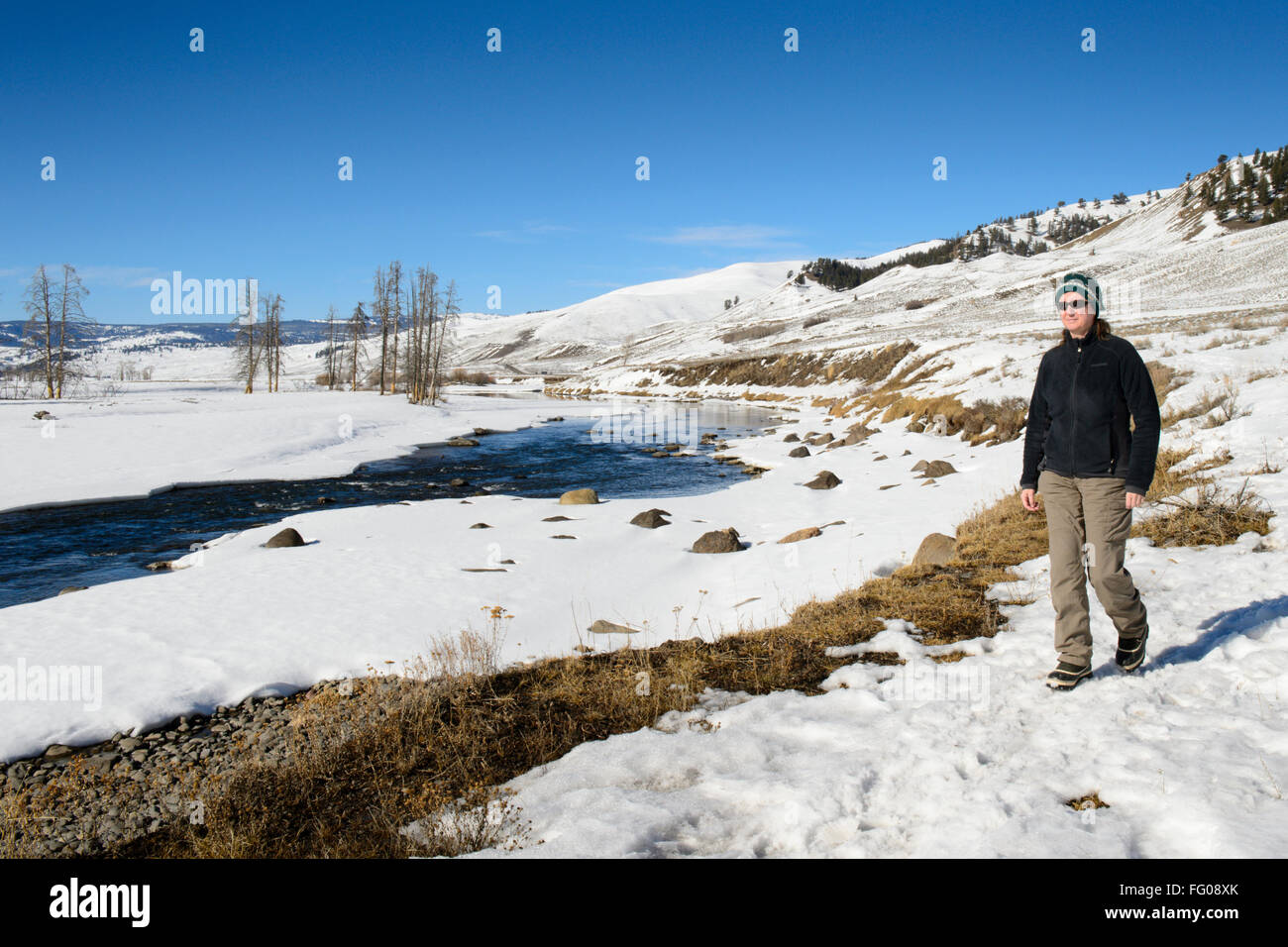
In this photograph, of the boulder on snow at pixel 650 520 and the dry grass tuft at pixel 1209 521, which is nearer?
the dry grass tuft at pixel 1209 521

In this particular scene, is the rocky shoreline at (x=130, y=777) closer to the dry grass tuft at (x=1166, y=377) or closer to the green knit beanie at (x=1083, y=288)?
the green knit beanie at (x=1083, y=288)

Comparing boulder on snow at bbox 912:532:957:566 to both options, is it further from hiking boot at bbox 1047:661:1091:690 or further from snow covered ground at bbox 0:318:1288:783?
hiking boot at bbox 1047:661:1091:690

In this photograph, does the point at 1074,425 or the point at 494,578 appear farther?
the point at 494,578

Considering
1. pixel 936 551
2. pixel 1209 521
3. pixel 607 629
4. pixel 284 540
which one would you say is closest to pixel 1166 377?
pixel 1209 521

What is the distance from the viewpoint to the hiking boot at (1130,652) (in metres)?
4.72

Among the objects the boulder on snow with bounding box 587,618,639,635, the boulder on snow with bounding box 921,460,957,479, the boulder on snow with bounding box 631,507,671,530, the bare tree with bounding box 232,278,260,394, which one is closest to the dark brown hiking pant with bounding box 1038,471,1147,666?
the boulder on snow with bounding box 587,618,639,635

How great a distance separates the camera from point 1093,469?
15.2ft

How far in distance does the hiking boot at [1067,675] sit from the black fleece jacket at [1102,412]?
1261 mm

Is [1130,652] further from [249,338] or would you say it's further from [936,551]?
[249,338]

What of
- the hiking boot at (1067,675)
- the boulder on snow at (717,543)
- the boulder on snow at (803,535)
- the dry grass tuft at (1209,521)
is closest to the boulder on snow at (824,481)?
the boulder on snow at (803,535)

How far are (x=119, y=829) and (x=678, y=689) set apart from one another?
4195 millimetres

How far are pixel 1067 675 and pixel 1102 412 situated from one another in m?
1.81

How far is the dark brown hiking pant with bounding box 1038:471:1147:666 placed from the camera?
15.0 feet
